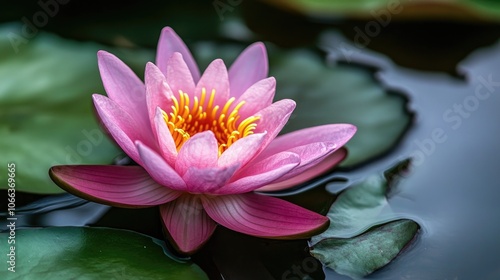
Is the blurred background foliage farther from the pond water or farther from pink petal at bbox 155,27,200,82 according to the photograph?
pink petal at bbox 155,27,200,82

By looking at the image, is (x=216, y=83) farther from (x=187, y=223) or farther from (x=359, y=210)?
(x=359, y=210)

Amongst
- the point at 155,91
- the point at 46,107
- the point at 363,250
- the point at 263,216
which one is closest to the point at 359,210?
the point at 363,250

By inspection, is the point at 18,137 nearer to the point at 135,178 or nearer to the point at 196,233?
the point at 135,178

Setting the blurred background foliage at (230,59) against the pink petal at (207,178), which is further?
the blurred background foliage at (230,59)

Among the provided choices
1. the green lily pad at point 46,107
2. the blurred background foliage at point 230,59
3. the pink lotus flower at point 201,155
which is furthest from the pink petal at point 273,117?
the green lily pad at point 46,107

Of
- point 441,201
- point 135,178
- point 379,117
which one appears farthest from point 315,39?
point 135,178

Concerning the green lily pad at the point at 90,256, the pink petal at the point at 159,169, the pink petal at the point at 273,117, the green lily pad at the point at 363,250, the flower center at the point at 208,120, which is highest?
the pink petal at the point at 273,117

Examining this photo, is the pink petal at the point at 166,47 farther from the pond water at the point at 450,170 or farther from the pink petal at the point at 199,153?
the pond water at the point at 450,170
